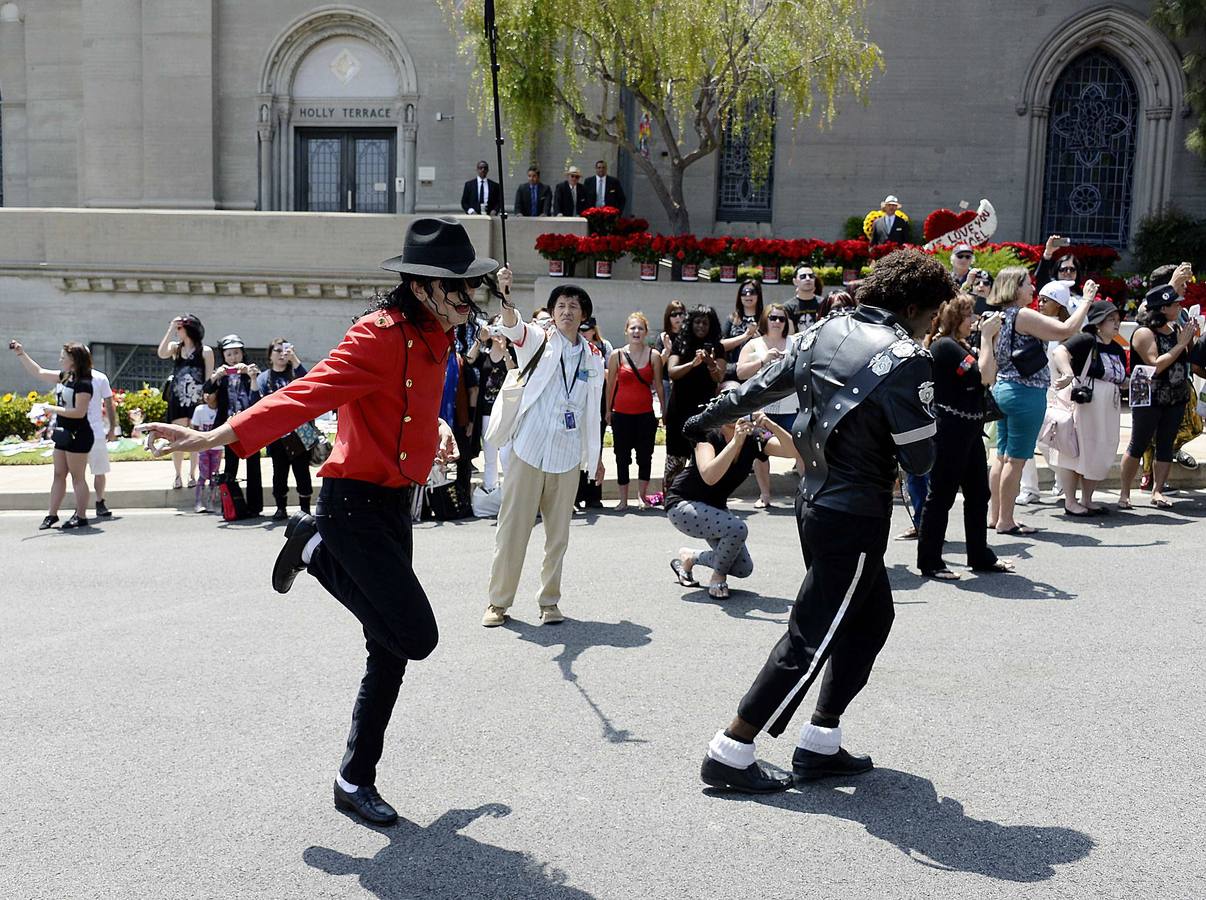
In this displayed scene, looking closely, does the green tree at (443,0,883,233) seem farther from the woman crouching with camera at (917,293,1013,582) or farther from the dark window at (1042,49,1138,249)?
the woman crouching with camera at (917,293,1013,582)

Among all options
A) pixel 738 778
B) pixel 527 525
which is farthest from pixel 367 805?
pixel 527 525

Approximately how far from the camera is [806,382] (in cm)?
480

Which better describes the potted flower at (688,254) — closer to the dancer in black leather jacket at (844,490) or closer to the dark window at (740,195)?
the dark window at (740,195)

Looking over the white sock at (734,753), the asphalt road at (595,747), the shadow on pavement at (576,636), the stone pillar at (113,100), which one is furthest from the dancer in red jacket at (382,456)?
the stone pillar at (113,100)

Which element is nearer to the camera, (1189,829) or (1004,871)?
(1004,871)

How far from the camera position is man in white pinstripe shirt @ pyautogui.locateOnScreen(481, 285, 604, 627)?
7.37 meters

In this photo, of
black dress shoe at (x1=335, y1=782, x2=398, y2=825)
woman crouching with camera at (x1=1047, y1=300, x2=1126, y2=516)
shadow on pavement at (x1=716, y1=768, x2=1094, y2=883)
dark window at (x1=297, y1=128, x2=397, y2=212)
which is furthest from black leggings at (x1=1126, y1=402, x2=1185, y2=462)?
dark window at (x1=297, y1=128, x2=397, y2=212)

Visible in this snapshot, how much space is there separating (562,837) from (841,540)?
1.44m

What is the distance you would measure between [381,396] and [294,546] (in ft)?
2.34

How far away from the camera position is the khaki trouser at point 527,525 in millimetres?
7371

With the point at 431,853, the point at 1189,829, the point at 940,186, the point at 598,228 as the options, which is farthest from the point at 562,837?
the point at 940,186

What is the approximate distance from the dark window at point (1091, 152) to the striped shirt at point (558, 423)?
20.2 meters

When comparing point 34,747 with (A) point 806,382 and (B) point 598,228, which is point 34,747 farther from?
(B) point 598,228

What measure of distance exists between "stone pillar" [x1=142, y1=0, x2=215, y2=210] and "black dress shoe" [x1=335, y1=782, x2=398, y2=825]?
2443 centimetres
